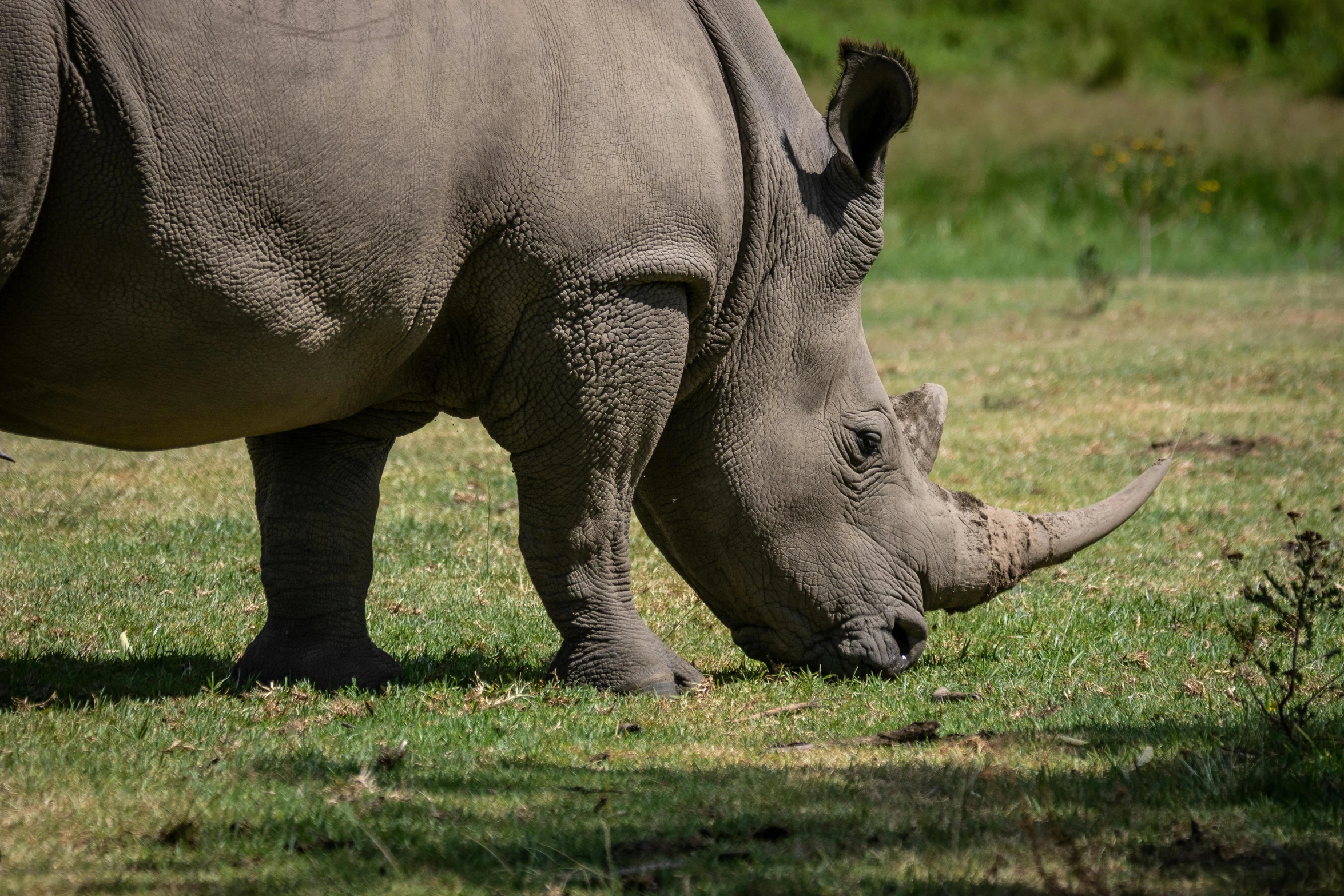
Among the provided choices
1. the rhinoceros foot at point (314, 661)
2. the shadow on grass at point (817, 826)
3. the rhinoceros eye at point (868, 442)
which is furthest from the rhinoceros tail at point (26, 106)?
the rhinoceros eye at point (868, 442)

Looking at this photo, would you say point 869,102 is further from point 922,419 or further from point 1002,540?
point 1002,540

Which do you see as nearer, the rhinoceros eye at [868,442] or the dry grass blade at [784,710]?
the dry grass blade at [784,710]

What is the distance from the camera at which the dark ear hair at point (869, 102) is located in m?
5.34

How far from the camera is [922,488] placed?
5.88m

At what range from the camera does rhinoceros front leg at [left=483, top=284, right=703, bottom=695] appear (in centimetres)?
493

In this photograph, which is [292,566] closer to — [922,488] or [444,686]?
[444,686]

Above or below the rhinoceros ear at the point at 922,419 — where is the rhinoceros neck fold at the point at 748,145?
above

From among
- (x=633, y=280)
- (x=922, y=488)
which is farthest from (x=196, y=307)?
(x=922, y=488)

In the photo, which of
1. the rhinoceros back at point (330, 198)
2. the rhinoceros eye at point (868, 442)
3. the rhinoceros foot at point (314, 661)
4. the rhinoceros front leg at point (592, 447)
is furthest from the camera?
the rhinoceros eye at point (868, 442)

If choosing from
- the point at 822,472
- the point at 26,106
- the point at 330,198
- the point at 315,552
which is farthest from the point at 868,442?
the point at 26,106

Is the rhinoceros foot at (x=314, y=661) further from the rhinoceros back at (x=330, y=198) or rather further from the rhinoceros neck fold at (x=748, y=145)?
the rhinoceros neck fold at (x=748, y=145)

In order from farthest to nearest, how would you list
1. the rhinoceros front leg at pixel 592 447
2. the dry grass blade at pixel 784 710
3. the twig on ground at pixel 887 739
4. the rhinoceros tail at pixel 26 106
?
the dry grass blade at pixel 784 710 < the rhinoceros front leg at pixel 592 447 < the twig on ground at pixel 887 739 < the rhinoceros tail at pixel 26 106

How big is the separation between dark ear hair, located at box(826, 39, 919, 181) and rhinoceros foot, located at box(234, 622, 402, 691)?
246cm

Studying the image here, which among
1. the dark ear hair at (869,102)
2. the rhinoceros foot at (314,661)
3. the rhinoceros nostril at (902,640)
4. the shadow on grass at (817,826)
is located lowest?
the shadow on grass at (817,826)
